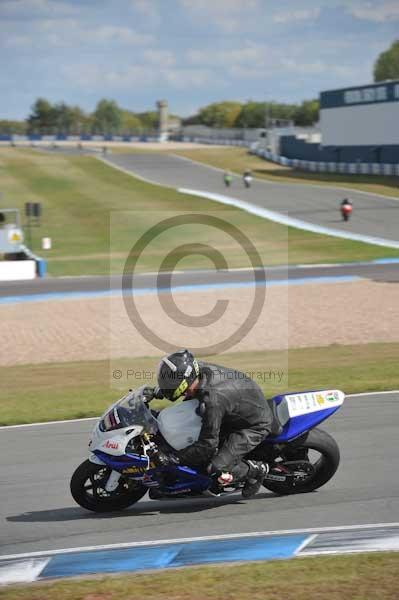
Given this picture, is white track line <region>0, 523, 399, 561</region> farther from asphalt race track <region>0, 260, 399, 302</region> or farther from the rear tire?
asphalt race track <region>0, 260, 399, 302</region>

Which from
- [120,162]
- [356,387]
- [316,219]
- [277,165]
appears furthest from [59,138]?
[356,387]

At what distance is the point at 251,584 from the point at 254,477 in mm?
2071

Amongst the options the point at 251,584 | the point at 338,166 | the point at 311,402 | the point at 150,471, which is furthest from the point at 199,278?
the point at 338,166

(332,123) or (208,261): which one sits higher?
(332,123)

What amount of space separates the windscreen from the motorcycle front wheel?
435 millimetres

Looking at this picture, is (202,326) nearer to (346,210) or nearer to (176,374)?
(176,374)

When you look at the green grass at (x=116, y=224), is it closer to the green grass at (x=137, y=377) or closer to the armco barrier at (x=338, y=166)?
the armco barrier at (x=338, y=166)

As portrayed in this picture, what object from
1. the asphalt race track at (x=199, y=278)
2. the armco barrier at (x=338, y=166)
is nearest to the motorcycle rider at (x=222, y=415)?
the asphalt race track at (x=199, y=278)

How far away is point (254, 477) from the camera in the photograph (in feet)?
27.6

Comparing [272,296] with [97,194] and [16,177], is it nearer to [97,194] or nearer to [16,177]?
[97,194]

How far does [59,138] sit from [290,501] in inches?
6091

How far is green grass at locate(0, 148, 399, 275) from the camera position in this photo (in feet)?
140

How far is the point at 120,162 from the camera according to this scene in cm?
10138

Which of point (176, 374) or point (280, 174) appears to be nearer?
point (176, 374)
